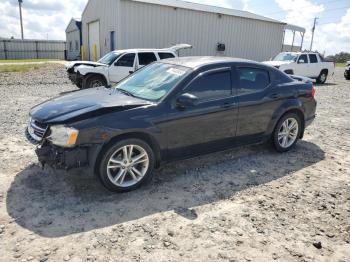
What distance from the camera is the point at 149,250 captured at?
2.96 m

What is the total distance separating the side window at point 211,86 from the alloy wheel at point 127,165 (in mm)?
1058

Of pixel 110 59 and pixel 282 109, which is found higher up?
pixel 110 59

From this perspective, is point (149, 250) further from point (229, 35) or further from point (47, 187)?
point (229, 35)

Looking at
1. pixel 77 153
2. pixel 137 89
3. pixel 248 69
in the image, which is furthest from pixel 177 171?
pixel 248 69

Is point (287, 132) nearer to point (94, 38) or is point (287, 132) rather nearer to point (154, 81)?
point (154, 81)

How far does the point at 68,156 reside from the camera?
358cm

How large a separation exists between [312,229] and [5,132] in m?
5.57

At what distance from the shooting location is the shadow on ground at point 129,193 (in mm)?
3410

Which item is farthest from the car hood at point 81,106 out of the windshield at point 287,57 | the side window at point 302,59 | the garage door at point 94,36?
the garage door at point 94,36

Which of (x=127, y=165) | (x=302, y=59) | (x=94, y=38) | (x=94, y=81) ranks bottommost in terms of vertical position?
(x=127, y=165)

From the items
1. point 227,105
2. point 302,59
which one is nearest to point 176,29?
point 302,59

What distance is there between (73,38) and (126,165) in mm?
31548

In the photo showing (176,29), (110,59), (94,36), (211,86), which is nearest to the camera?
(211,86)

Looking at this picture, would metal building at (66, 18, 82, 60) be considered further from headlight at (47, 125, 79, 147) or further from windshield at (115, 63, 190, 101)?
headlight at (47, 125, 79, 147)
